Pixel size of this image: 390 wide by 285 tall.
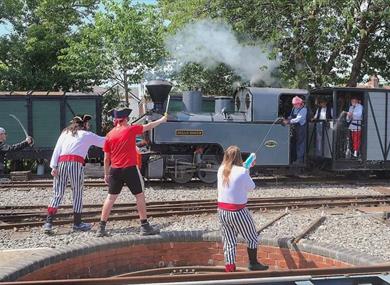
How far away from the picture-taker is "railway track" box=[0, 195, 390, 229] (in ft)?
28.0

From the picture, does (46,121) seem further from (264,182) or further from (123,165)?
(123,165)

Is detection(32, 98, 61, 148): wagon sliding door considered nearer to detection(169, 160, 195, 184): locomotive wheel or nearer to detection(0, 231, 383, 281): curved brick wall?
detection(169, 160, 195, 184): locomotive wheel

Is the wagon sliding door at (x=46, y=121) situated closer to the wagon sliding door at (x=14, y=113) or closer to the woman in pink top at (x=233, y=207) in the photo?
the wagon sliding door at (x=14, y=113)

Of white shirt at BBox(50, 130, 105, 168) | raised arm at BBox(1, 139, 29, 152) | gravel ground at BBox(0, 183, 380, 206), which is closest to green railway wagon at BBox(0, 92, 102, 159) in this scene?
gravel ground at BBox(0, 183, 380, 206)

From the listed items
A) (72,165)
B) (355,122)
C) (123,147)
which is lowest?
(72,165)

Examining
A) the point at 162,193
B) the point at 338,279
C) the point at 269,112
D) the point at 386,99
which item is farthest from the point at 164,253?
the point at 386,99

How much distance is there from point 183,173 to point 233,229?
7.73 meters

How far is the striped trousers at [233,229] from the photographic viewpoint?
17.2 ft

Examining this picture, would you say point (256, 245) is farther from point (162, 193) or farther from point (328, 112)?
point (328, 112)

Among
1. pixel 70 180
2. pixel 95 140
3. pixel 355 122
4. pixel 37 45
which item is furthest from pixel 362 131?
pixel 37 45

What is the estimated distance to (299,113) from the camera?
513 inches

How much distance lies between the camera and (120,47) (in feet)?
70.3

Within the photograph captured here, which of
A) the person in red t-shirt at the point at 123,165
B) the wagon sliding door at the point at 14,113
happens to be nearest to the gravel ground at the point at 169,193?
the person in red t-shirt at the point at 123,165

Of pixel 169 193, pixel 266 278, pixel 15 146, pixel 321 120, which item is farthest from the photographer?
pixel 321 120
